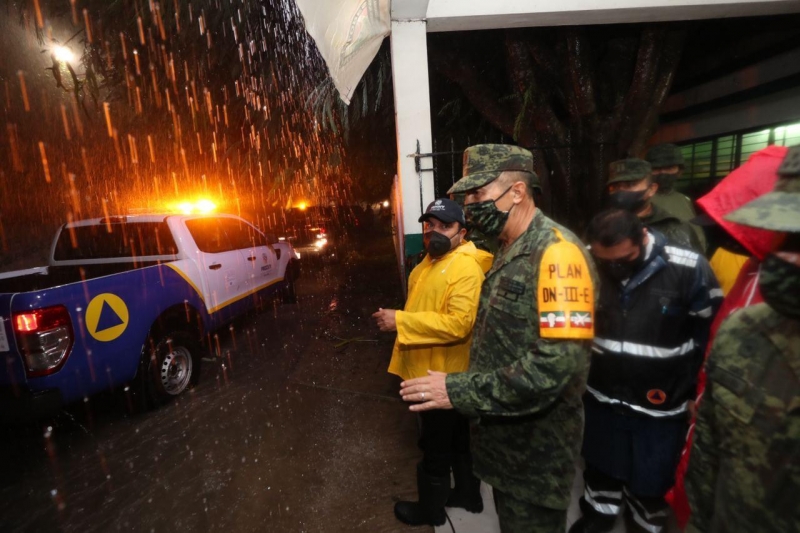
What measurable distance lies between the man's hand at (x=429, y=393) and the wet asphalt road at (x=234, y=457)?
158 centimetres

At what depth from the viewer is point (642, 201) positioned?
100 inches

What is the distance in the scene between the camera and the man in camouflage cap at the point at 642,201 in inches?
98.3

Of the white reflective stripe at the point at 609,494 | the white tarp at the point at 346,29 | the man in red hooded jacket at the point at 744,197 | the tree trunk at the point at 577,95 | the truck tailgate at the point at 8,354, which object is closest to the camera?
the man in red hooded jacket at the point at 744,197

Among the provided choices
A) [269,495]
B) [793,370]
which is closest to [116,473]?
[269,495]

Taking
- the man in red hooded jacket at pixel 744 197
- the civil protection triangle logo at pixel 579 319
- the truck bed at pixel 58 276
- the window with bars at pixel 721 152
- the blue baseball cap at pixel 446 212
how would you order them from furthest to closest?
the window with bars at pixel 721 152
the truck bed at pixel 58 276
the blue baseball cap at pixel 446 212
the man in red hooded jacket at pixel 744 197
the civil protection triangle logo at pixel 579 319

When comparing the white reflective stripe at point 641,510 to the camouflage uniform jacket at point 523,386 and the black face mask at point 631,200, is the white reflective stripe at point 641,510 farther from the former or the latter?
the black face mask at point 631,200

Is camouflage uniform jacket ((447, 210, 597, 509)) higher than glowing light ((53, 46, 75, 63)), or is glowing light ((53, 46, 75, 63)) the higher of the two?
glowing light ((53, 46, 75, 63))

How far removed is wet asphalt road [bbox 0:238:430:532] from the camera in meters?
2.73

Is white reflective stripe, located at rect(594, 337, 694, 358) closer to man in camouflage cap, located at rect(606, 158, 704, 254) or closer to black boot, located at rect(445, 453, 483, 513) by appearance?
man in camouflage cap, located at rect(606, 158, 704, 254)

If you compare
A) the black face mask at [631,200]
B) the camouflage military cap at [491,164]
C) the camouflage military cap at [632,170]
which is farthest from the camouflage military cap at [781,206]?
the camouflage military cap at [632,170]

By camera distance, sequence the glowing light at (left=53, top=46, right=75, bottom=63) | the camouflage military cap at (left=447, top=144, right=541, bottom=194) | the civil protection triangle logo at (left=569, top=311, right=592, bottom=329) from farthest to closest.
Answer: the glowing light at (left=53, top=46, right=75, bottom=63) → the camouflage military cap at (left=447, top=144, right=541, bottom=194) → the civil protection triangle logo at (left=569, top=311, right=592, bottom=329)

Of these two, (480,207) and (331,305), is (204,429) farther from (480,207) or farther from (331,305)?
(331,305)

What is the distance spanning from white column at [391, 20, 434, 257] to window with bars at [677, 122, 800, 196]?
4.58 m

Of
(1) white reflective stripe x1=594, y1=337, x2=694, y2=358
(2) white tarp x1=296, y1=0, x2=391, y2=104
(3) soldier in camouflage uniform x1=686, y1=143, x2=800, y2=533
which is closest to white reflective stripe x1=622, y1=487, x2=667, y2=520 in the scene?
(1) white reflective stripe x1=594, y1=337, x2=694, y2=358
